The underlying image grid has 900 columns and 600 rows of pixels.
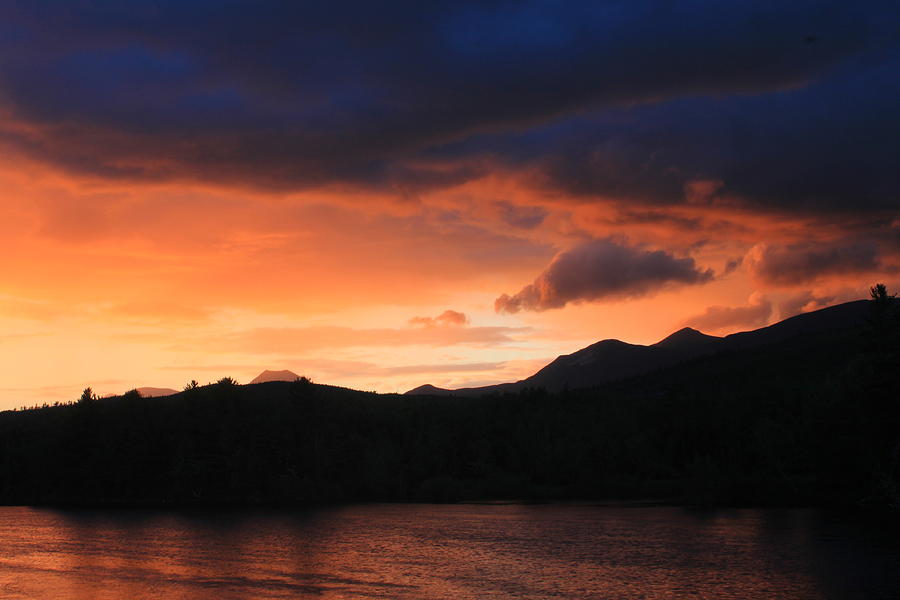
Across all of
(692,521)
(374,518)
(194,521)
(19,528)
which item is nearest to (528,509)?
(374,518)

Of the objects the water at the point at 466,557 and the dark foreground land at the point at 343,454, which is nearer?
the water at the point at 466,557

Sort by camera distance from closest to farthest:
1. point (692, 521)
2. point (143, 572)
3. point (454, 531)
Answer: point (143, 572) → point (454, 531) → point (692, 521)

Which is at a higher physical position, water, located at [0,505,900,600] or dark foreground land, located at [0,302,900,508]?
dark foreground land, located at [0,302,900,508]

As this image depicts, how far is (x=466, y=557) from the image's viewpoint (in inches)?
2443

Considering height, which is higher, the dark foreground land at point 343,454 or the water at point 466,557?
the dark foreground land at point 343,454

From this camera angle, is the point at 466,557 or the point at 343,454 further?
the point at 343,454

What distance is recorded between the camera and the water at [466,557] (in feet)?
157

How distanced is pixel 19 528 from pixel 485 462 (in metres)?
89.9

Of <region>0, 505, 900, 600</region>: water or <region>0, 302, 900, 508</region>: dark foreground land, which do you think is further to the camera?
<region>0, 302, 900, 508</region>: dark foreground land

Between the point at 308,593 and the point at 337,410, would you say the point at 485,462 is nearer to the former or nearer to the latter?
the point at 337,410

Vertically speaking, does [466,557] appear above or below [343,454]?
below

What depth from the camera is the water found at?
47969 millimetres

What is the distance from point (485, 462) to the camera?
16338 cm

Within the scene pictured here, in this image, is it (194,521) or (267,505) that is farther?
(267,505)
